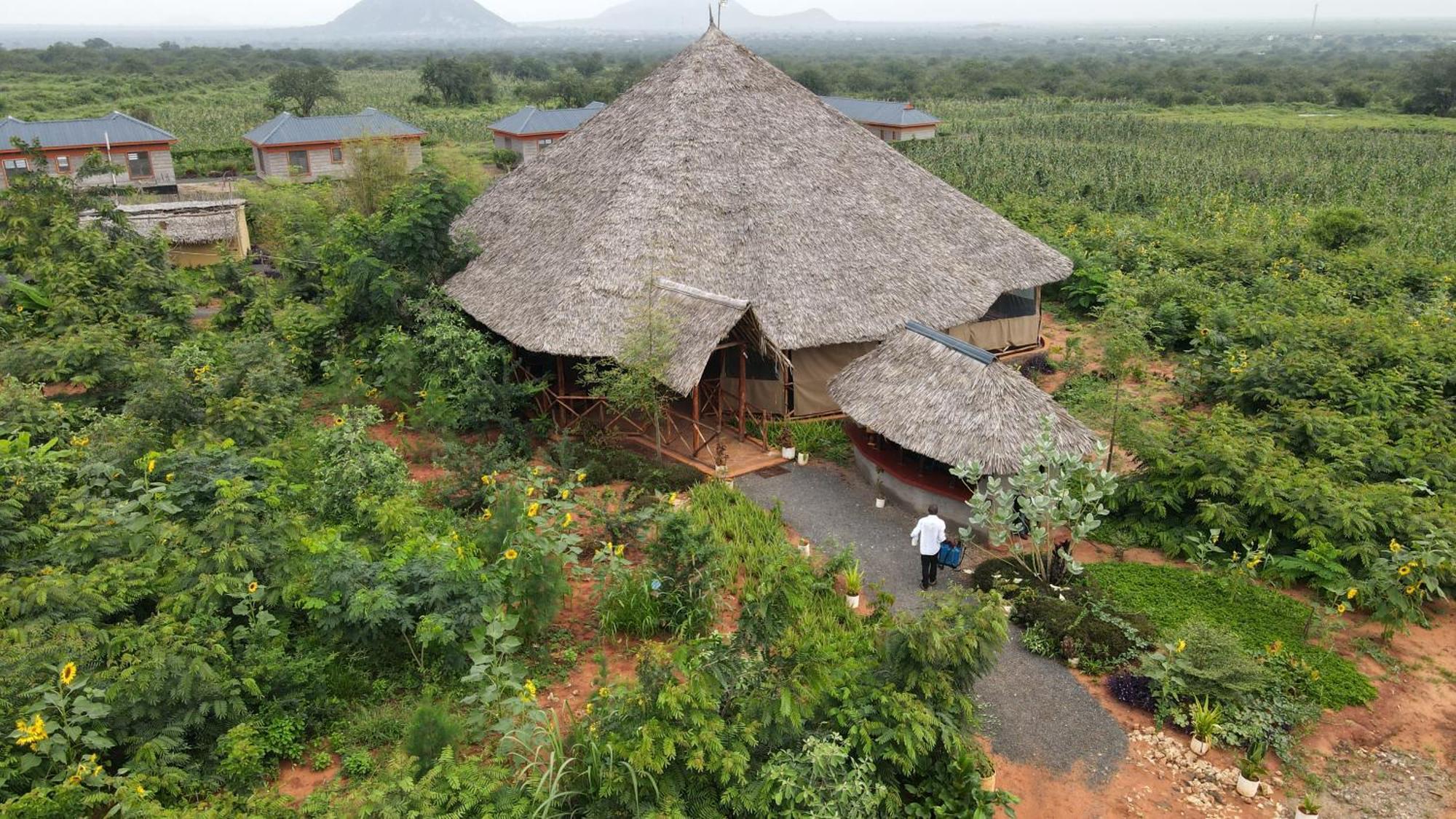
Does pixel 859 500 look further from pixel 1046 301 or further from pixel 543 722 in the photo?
pixel 1046 301

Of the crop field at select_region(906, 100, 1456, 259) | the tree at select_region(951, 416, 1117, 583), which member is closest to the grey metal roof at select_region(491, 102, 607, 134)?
the crop field at select_region(906, 100, 1456, 259)

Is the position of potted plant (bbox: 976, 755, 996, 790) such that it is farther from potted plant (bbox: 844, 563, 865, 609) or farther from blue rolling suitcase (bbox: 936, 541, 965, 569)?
blue rolling suitcase (bbox: 936, 541, 965, 569)

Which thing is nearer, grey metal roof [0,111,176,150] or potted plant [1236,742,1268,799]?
potted plant [1236,742,1268,799]

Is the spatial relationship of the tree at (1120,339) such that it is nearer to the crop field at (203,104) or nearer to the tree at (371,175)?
the tree at (371,175)

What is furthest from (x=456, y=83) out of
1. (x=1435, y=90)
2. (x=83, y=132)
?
(x=1435, y=90)

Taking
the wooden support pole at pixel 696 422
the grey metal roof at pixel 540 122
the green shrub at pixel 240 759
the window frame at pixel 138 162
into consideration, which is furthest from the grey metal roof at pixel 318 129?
the green shrub at pixel 240 759

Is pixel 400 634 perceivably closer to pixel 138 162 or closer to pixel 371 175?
pixel 371 175

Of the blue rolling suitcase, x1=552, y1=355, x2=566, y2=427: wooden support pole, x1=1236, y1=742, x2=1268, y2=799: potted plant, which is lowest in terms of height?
x1=1236, y1=742, x2=1268, y2=799: potted plant
